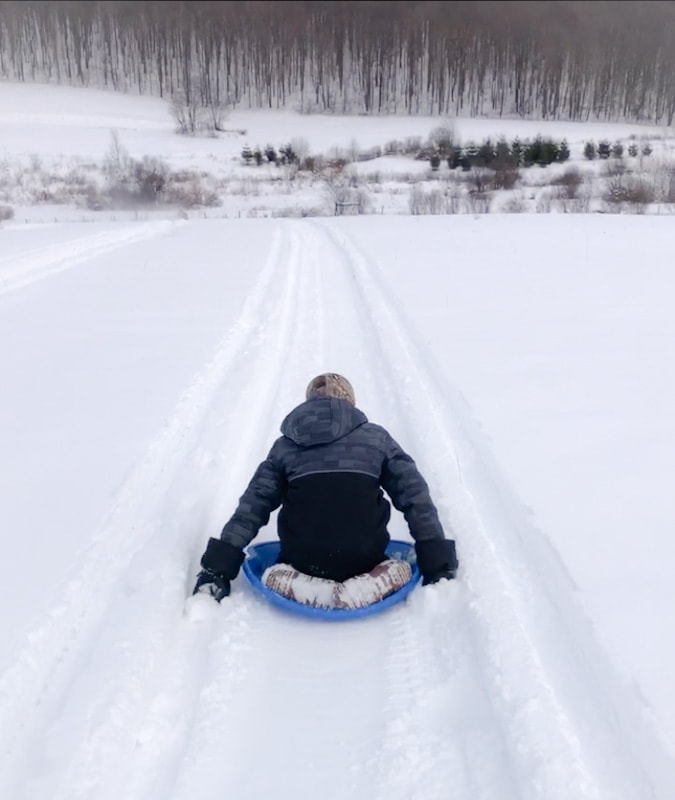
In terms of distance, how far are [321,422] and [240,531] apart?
54cm

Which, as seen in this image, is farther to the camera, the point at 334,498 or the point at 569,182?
the point at 569,182

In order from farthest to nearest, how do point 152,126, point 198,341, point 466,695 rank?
point 152,126 < point 198,341 < point 466,695

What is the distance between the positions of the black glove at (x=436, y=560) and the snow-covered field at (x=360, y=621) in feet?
0.23

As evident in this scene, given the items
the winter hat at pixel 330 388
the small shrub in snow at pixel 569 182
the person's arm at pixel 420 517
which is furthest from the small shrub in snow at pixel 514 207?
the person's arm at pixel 420 517

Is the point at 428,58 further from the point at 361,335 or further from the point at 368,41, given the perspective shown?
the point at 361,335

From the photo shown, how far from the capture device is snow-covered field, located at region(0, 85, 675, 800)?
1.98m

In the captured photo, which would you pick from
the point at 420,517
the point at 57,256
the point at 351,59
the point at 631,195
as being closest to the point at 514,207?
the point at 631,195

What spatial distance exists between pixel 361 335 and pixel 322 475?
4051mm

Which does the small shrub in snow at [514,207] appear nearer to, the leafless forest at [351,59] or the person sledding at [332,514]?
the person sledding at [332,514]

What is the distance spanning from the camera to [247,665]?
243 cm

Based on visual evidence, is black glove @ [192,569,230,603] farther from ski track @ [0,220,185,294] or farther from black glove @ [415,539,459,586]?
ski track @ [0,220,185,294]

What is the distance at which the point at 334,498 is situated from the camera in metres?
2.61

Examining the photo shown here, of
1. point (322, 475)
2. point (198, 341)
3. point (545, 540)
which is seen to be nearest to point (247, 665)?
point (322, 475)

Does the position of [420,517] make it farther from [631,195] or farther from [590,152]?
[590,152]
